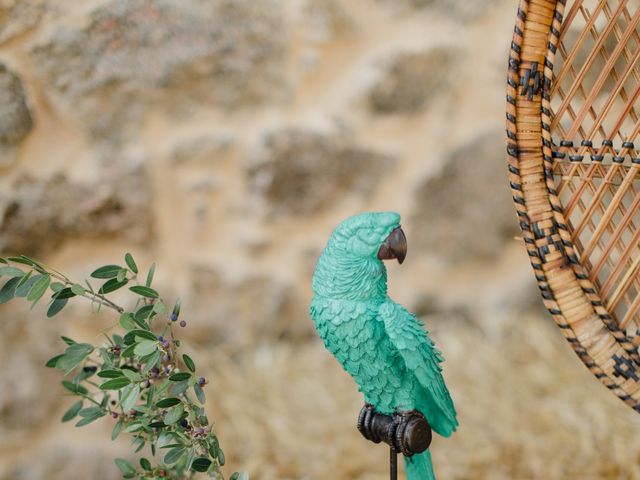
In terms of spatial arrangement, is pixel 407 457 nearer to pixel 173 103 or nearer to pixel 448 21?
pixel 173 103

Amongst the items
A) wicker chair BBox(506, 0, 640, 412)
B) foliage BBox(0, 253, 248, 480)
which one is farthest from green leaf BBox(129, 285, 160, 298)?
wicker chair BBox(506, 0, 640, 412)

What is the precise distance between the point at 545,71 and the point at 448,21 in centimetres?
75

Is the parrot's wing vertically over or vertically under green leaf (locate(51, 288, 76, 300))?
under

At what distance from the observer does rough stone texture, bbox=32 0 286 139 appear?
1.13 metres

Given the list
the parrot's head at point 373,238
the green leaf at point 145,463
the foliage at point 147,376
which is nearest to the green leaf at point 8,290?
the foliage at point 147,376

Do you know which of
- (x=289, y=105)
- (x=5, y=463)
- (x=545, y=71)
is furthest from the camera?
(x=289, y=105)

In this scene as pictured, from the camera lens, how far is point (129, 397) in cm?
63

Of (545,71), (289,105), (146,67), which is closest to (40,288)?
(545,71)

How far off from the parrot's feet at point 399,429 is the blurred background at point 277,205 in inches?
17.9

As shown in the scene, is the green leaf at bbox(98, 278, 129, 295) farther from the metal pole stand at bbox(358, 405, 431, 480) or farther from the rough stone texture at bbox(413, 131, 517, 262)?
the rough stone texture at bbox(413, 131, 517, 262)

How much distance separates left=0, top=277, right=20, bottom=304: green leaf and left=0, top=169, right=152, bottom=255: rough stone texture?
0.52m

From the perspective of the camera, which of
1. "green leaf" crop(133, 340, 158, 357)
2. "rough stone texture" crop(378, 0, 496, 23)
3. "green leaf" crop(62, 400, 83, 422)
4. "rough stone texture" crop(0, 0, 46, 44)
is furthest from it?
"rough stone texture" crop(378, 0, 496, 23)

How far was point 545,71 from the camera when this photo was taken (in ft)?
2.00

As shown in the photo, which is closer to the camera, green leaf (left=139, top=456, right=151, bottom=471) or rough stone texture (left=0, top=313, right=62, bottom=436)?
green leaf (left=139, top=456, right=151, bottom=471)
